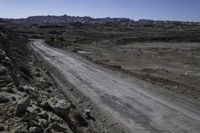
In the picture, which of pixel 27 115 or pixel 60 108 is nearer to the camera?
pixel 27 115

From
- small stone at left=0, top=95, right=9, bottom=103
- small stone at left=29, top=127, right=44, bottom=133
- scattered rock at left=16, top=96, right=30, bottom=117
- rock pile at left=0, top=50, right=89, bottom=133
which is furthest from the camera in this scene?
small stone at left=0, top=95, right=9, bottom=103

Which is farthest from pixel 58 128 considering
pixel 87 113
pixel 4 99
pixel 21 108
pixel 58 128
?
pixel 87 113

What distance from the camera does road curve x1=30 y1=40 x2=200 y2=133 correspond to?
674 inches

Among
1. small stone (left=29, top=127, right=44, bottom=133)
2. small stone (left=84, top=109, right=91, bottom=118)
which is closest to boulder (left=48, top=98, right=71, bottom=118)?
small stone (left=84, top=109, right=91, bottom=118)

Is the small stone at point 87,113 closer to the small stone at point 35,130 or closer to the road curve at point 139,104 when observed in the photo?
the road curve at point 139,104

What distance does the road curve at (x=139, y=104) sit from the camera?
17.1 m

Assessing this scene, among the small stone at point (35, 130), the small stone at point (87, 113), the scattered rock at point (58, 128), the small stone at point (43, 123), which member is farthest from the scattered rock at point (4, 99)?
the small stone at point (87, 113)

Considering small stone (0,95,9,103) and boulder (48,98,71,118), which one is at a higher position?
small stone (0,95,9,103)

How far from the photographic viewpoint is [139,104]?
71.8 ft

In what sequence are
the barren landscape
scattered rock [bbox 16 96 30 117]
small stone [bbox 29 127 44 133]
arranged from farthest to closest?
the barren landscape, scattered rock [bbox 16 96 30 117], small stone [bbox 29 127 44 133]

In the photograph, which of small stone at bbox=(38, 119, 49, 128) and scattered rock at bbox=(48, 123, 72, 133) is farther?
scattered rock at bbox=(48, 123, 72, 133)

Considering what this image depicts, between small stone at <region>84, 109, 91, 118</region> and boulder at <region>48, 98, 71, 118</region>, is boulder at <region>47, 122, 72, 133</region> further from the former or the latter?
small stone at <region>84, 109, 91, 118</region>

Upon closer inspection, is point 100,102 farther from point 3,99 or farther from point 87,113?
point 3,99

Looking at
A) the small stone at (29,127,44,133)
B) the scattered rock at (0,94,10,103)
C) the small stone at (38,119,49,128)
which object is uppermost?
the small stone at (29,127,44,133)
